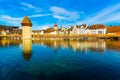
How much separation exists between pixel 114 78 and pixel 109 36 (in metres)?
59.0

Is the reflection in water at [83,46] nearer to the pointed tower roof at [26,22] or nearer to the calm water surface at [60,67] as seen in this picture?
the calm water surface at [60,67]

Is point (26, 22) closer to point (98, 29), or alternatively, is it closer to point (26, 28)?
point (26, 28)

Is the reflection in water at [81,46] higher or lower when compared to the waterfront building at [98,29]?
lower

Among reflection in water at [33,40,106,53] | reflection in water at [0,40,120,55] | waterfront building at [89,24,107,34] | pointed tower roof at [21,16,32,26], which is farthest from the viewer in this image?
waterfront building at [89,24,107,34]

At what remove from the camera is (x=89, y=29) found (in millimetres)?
95250

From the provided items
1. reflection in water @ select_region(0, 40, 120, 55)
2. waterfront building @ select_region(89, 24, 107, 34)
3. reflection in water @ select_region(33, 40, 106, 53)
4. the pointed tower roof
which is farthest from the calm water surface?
waterfront building @ select_region(89, 24, 107, 34)

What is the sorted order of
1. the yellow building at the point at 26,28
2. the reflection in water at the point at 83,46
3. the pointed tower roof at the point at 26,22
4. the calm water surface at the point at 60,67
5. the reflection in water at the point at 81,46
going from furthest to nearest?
the pointed tower roof at the point at 26,22, the yellow building at the point at 26,28, the reflection in water at the point at 83,46, the reflection in water at the point at 81,46, the calm water surface at the point at 60,67

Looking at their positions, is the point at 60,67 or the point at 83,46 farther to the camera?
the point at 83,46

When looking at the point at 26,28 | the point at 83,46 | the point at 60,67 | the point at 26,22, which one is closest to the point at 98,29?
the point at 26,22

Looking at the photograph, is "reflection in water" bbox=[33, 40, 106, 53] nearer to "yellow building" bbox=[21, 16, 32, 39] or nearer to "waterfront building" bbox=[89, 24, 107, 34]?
"yellow building" bbox=[21, 16, 32, 39]

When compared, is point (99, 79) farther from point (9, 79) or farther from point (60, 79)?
point (9, 79)

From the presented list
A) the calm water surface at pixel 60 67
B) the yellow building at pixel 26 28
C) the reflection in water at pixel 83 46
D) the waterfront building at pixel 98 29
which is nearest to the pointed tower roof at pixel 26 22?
the yellow building at pixel 26 28

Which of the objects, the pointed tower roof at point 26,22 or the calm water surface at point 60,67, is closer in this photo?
the calm water surface at point 60,67

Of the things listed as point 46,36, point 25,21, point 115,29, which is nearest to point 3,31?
point 46,36
